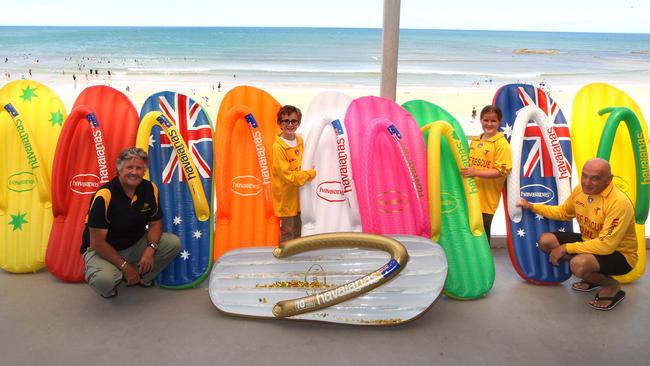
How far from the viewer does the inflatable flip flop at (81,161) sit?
268 centimetres

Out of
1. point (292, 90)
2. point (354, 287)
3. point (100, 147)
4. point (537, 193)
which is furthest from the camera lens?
point (292, 90)

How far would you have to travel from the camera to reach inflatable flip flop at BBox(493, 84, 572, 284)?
9.11ft

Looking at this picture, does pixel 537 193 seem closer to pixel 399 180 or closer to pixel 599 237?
pixel 599 237

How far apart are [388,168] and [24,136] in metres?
2.15

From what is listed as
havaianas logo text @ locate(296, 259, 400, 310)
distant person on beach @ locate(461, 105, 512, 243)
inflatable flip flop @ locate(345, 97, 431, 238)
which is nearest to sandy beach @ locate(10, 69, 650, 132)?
distant person on beach @ locate(461, 105, 512, 243)

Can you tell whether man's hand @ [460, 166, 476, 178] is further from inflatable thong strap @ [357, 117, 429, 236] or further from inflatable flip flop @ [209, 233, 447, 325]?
inflatable flip flop @ [209, 233, 447, 325]

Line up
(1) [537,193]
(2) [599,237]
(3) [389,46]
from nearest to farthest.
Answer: (2) [599,237] → (1) [537,193] → (3) [389,46]

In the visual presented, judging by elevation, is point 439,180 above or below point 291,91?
below

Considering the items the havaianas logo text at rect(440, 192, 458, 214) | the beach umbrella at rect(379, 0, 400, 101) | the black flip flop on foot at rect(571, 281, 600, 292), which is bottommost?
the black flip flop on foot at rect(571, 281, 600, 292)

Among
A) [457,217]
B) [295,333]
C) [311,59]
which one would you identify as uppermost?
[311,59]

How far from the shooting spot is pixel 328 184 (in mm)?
2830

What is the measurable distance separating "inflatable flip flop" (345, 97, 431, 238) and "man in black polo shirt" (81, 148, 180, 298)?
109cm

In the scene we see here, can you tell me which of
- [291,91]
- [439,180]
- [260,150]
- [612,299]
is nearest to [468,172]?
[439,180]

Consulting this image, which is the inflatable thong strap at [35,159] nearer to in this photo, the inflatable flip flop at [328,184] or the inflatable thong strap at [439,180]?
the inflatable flip flop at [328,184]
